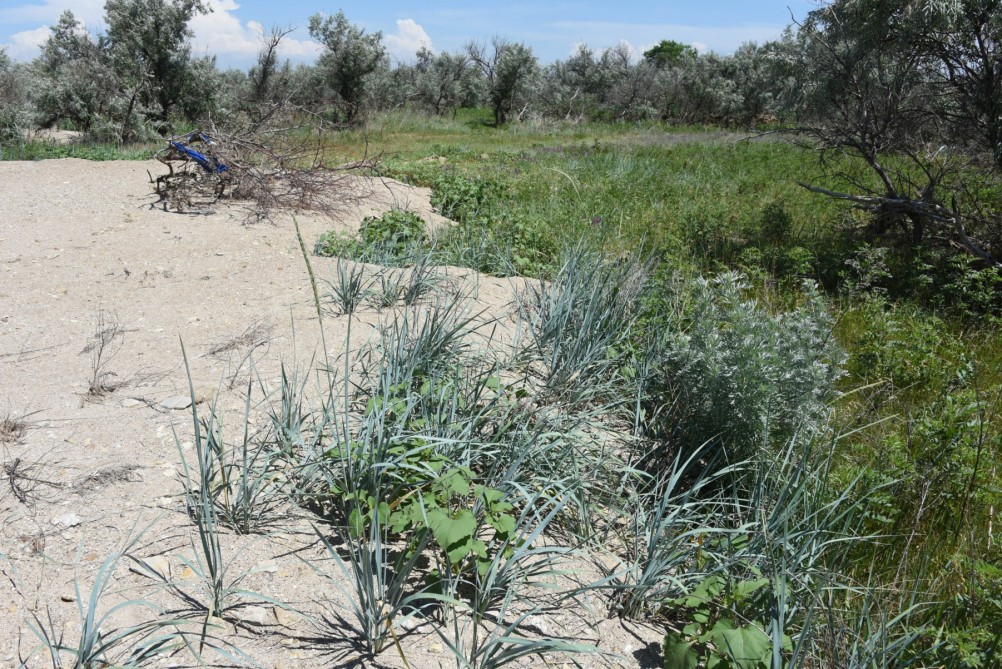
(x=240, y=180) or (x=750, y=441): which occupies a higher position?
(x=240, y=180)

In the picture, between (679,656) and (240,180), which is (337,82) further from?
(679,656)

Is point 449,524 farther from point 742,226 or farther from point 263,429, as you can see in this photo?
point 742,226

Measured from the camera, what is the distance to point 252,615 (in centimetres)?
198

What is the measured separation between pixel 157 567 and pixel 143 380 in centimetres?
147

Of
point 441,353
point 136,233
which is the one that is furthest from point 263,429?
point 136,233

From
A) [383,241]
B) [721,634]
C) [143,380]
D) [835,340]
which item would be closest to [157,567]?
[143,380]

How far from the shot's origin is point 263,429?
110 inches

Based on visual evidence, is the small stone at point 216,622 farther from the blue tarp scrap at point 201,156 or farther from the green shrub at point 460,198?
the blue tarp scrap at point 201,156

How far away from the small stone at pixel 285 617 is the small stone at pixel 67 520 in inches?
30.4

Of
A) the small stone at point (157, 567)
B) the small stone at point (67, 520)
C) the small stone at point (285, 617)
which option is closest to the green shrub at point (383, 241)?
the small stone at point (67, 520)

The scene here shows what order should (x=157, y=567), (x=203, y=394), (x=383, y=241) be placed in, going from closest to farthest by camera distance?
(x=157, y=567) < (x=203, y=394) < (x=383, y=241)

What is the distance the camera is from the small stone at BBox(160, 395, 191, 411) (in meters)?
3.05

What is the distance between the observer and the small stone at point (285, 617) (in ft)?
6.51

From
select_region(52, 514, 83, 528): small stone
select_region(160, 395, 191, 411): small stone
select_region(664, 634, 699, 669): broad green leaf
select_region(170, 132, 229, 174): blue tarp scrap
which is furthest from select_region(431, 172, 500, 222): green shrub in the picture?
select_region(664, 634, 699, 669): broad green leaf
